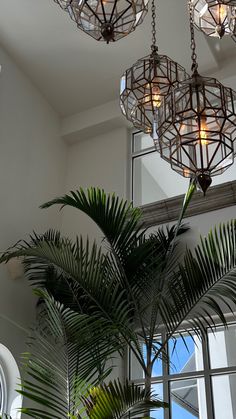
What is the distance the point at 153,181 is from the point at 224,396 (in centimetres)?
287

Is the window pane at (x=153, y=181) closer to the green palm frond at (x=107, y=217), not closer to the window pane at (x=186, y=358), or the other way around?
the green palm frond at (x=107, y=217)

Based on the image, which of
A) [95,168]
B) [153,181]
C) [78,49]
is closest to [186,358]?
[153,181]

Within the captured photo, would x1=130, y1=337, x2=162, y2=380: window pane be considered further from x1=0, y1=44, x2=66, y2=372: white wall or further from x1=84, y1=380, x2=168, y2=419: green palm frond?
x1=84, y1=380, x2=168, y2=419: green palm frond

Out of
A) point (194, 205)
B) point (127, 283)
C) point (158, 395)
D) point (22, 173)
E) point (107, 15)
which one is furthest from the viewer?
point (22, 173)

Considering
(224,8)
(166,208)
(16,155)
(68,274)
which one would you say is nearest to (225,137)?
(224,8)

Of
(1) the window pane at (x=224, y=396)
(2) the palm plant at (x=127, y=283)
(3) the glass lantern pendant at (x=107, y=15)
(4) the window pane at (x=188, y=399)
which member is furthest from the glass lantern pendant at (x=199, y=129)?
(4) the window pane at (x=188, y=399)

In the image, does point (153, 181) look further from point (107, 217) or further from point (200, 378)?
point (200, 378)

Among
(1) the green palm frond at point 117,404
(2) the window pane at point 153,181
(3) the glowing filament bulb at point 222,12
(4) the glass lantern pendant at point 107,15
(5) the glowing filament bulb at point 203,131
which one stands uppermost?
(2) the window pane at point 153,181

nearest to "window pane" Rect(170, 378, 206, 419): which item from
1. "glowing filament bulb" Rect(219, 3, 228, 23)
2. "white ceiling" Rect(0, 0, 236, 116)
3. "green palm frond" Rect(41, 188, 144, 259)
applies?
"green palm frond" Rect(41, 188, 144, 259)

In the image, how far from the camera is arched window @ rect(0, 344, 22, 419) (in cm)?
575

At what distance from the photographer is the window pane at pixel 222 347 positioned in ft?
18.4

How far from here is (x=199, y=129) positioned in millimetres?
3627

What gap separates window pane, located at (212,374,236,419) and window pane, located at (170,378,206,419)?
12 cm

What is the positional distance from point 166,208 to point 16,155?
1790 millimetres
